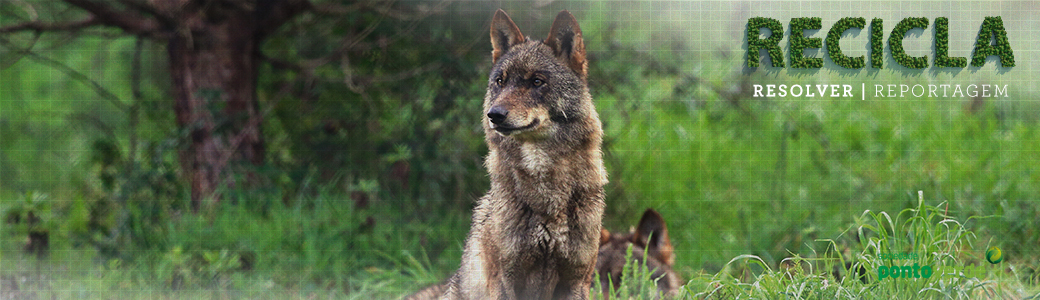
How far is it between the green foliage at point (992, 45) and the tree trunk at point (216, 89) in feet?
16.9

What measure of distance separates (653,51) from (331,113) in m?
2.75

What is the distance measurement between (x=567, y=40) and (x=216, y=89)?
3.95 metres

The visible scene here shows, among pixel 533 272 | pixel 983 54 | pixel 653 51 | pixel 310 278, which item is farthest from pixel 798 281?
pixel 310 278

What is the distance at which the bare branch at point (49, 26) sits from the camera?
20.5 feet

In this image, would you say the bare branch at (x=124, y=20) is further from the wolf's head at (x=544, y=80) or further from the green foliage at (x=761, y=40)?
the green foliage at (x=761, y=40)

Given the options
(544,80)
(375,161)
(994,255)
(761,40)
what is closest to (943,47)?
(761,40)

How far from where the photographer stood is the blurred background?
20.0 feet

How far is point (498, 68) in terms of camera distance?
3652 mm

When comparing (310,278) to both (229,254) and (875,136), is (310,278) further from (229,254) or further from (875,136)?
(875,136)

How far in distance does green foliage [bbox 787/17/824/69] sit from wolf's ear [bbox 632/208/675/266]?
1334 millimetres

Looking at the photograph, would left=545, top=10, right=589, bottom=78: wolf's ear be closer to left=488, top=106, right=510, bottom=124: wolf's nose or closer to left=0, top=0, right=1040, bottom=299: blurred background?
left=488, top=106, right=510, bottom=124: wolf's nose

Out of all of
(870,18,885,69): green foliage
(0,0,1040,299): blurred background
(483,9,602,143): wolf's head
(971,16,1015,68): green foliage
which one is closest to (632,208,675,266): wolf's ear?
(0,0,1040,299): blurred background

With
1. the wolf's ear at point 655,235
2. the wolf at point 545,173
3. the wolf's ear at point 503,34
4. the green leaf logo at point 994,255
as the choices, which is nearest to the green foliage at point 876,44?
the green leaf logo at point 994,255

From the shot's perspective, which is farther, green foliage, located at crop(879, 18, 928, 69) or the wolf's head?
green foliage, located at crop(879, 18, 928, 69)
